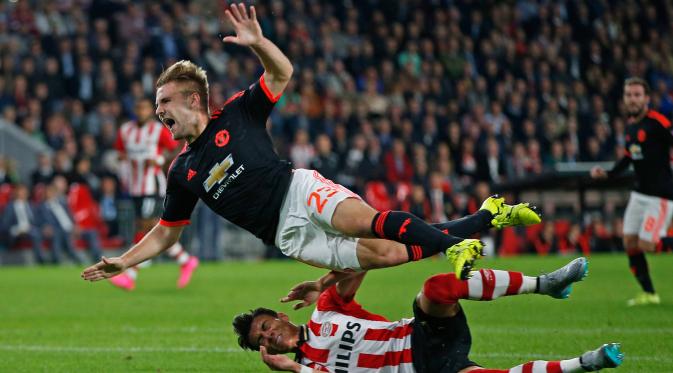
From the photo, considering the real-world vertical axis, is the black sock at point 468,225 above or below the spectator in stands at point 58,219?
above

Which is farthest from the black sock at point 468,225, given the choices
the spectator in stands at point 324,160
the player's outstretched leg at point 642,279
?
the spectator in stands at point 324,160

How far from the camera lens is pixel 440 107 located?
25906 mm

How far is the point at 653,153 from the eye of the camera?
12.1m

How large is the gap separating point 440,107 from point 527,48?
5049 millimetres

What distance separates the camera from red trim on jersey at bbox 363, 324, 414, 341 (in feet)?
20.9

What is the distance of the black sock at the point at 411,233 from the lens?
6312mm

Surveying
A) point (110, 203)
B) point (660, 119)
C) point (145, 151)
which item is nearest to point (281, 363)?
point (660, 119)

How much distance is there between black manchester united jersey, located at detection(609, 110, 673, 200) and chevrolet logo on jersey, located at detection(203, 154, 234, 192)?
21.9ft

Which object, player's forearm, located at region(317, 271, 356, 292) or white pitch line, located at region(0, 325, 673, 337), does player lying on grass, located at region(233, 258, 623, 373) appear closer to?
player's forearm, located at region(317, 271, 356, 292)

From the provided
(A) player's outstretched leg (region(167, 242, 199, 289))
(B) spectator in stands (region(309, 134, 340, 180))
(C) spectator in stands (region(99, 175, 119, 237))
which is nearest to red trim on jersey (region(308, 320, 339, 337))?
(A) player's outstretched leg (region(167, 242, 199, 289))

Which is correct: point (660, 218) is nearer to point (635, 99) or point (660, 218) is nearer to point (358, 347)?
point (635, 99)

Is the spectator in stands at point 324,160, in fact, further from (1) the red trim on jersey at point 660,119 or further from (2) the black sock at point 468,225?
(2) the black sock at point 468,225

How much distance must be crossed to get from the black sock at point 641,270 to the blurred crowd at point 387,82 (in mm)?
9097

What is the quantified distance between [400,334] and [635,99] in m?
6.65
